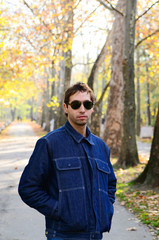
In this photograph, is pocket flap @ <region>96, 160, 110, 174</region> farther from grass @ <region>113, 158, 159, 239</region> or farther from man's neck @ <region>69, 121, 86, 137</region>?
grass @ <region>113, 158, 159, 239</region>

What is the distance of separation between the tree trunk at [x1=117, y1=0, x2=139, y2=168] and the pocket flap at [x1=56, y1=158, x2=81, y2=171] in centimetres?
Result: 1034

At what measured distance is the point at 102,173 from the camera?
2758 mm

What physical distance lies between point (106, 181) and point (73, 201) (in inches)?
16.0

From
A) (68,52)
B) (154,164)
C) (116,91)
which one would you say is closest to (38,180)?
(154,164)

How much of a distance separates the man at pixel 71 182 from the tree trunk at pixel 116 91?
537 inches

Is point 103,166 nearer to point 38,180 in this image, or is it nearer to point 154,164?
point 38,180

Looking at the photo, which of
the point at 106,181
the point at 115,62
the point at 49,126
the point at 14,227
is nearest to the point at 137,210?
the point at 14,227

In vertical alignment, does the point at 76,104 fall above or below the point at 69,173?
above

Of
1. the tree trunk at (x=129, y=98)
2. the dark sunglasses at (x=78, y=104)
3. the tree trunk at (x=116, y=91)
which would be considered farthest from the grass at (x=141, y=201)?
the tree trunk at (x=116, y=91)

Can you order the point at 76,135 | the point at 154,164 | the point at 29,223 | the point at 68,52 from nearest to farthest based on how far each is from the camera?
the point at 76,135, the point at 29,223, the point at 154,164, the point at 68,52

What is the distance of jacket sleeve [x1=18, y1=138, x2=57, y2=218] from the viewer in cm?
259

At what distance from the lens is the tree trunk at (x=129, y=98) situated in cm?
1271

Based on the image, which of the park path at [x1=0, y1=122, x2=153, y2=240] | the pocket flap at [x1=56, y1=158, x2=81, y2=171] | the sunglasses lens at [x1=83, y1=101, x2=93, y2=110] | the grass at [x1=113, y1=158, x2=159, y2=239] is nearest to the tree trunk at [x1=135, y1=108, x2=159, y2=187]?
the grass at [x1=113, y1=158, x2=159, y2=239]

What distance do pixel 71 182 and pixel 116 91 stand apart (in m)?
14.2
